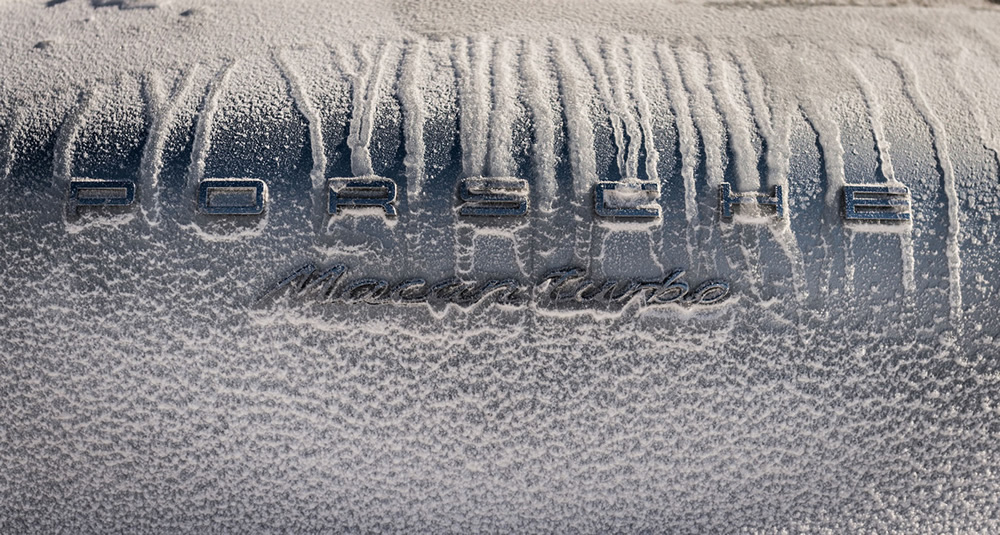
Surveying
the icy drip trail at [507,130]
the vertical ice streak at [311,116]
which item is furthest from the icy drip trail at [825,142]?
the vertical ice streak at [311,116]

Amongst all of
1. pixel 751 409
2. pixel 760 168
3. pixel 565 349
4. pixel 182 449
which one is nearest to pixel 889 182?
pixel 760 168

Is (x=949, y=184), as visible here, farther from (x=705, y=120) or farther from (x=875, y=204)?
(x=705, y=120)

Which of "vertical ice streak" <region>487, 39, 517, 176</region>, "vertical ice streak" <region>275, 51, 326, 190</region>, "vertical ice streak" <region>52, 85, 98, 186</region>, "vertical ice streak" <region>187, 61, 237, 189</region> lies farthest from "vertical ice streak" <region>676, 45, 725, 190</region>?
"vertical ice streak" <region>52, 85, 98, 186</region>

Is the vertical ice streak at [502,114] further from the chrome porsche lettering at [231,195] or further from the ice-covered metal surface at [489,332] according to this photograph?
the chrome porsche lettering at [231,195]

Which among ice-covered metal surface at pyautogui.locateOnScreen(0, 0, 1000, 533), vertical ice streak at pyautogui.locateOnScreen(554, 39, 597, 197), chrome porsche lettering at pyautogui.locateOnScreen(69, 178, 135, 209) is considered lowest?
ice-covered metal surface at pyautogui.locateOnScreen(0, 0, 1000, 533)

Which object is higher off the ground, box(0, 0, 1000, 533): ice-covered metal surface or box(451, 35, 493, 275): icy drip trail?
box(451, 35, 493, 275): icy drip trail

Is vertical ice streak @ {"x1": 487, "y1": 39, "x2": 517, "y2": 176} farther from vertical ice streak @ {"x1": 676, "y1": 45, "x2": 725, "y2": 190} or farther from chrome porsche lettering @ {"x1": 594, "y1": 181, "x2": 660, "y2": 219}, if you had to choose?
vertical ice streak @ {"x1": 676, "y1": 45, "x2": 725, "y2": 190}

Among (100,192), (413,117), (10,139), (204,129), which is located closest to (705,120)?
(413,117)
